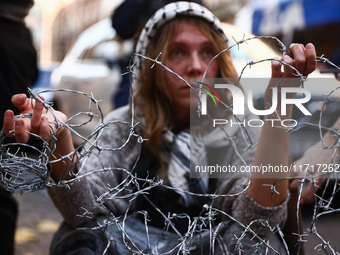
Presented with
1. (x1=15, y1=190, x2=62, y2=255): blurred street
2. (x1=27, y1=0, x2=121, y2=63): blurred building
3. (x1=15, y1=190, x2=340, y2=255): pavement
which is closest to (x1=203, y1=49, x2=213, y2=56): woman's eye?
(x1=15, y1=190, x2=340, y2=255): pavement

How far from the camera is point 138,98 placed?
134 cm

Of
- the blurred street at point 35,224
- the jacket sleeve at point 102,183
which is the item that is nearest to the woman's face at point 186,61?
the jacket sleeve at point 102,183

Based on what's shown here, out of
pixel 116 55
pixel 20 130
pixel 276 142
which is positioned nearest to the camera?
pixel 20 130

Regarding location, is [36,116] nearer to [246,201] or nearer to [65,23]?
[246,201]

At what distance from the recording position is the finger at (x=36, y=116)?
34.4 inches

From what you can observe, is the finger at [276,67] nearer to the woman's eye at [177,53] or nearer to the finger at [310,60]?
the finger at [310,60]

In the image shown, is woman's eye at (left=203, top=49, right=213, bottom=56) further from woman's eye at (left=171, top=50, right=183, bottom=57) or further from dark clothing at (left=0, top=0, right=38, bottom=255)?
dark clothing at (left=0, top=0, right=38, bottom=255)

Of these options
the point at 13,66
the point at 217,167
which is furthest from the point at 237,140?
the point at 13,66

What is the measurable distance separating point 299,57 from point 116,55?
249 cm

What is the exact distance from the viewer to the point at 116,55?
10.6ft

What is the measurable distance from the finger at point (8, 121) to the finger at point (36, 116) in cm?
4

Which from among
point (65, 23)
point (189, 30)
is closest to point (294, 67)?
point (189, 30)

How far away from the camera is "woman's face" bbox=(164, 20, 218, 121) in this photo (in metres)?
1.12

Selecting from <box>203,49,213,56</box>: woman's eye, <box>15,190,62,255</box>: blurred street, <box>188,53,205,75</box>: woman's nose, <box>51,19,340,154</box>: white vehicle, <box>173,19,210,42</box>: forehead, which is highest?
<box>173,19,210,42</box>: forehead
